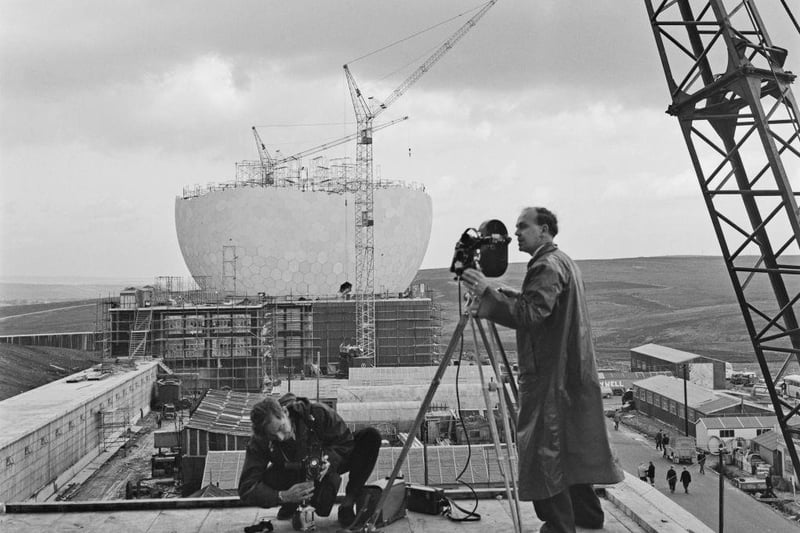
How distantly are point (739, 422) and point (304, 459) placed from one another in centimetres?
1523

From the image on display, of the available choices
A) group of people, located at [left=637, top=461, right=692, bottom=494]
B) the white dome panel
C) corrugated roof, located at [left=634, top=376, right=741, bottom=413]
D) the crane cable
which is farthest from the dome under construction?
the crane cable

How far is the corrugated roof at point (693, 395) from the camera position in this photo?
59.6 ft

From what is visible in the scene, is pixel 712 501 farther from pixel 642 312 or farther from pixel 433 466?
pixel 642 312

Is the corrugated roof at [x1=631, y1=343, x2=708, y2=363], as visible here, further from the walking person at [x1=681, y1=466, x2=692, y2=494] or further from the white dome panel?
the walking person at [x1=681, y1=466, x2=692, y2=494]

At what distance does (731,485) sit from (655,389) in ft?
23.6

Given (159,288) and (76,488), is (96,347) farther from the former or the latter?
(76,488)

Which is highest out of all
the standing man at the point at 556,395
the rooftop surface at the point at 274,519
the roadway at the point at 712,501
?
the standing man at the point at 556,395

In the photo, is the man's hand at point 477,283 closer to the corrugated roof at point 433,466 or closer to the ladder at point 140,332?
the corrugated roof at point 433,466

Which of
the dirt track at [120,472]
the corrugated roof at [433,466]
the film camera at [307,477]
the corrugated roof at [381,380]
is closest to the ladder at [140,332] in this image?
the corrugated roof at [381,380]

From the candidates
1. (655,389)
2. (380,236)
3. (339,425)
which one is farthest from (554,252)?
(380,236)

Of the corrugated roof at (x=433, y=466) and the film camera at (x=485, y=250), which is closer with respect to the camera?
the film camera at (x=485, y=250)

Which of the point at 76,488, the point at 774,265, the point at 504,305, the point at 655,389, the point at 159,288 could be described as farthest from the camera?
the point at 159,288

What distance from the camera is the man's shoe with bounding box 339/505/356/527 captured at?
Answer: 4.16 m

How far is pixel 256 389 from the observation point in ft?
76.8
